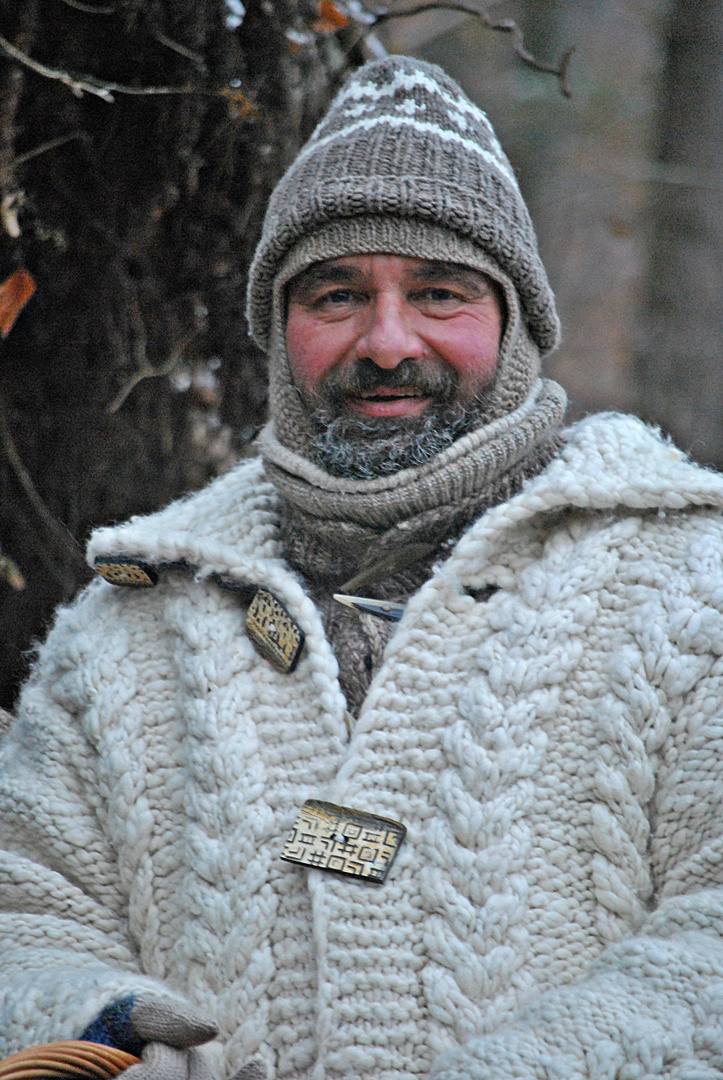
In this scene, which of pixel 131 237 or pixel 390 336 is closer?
pixel 390 336

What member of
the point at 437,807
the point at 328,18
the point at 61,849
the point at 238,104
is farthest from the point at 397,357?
the point at 328,18

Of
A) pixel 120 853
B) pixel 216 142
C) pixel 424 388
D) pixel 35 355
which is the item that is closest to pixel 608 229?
pixel 216 142

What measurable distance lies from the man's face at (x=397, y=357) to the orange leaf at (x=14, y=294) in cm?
92

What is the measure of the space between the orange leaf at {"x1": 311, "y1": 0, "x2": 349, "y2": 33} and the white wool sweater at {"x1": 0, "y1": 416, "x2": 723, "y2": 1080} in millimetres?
1478

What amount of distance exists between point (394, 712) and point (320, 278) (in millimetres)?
802

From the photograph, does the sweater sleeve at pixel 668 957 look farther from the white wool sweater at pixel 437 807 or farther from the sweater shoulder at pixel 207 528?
the sweater shoulder at pixel 207 528

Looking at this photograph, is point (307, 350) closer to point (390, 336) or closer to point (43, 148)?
point (390, 336)

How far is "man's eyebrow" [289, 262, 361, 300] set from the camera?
2065mm

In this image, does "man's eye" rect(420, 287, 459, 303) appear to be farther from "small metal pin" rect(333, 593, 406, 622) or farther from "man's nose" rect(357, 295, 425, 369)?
"small metal pin" rect(333, 593, 406, 622)

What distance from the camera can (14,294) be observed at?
8.86 feet

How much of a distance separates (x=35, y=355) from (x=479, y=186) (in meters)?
1.34

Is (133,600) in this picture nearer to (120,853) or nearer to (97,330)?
(120,853)

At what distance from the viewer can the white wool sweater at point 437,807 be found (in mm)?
1562

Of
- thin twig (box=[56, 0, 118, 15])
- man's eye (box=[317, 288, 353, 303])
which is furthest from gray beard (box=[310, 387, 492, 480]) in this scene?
thin twig (box=[56, 0, 118, 15])
